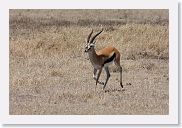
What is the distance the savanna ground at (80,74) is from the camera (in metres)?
10.4

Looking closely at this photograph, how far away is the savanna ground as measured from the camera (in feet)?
34.2

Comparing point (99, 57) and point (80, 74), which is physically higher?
point (99, 57)

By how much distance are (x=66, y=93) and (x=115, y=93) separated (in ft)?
3.14

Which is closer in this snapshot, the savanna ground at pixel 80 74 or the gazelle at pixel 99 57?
the savanna ground at pixel 80 74

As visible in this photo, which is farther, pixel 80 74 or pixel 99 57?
pixel 80 74


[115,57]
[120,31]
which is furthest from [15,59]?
[120,31]

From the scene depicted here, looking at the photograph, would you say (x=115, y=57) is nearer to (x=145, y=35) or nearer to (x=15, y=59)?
(x=15, y=59)

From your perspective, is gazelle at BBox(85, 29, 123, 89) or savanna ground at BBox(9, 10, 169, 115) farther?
gazelle at BBox(85, 29, 123, 89)

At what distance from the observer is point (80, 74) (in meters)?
13.0
